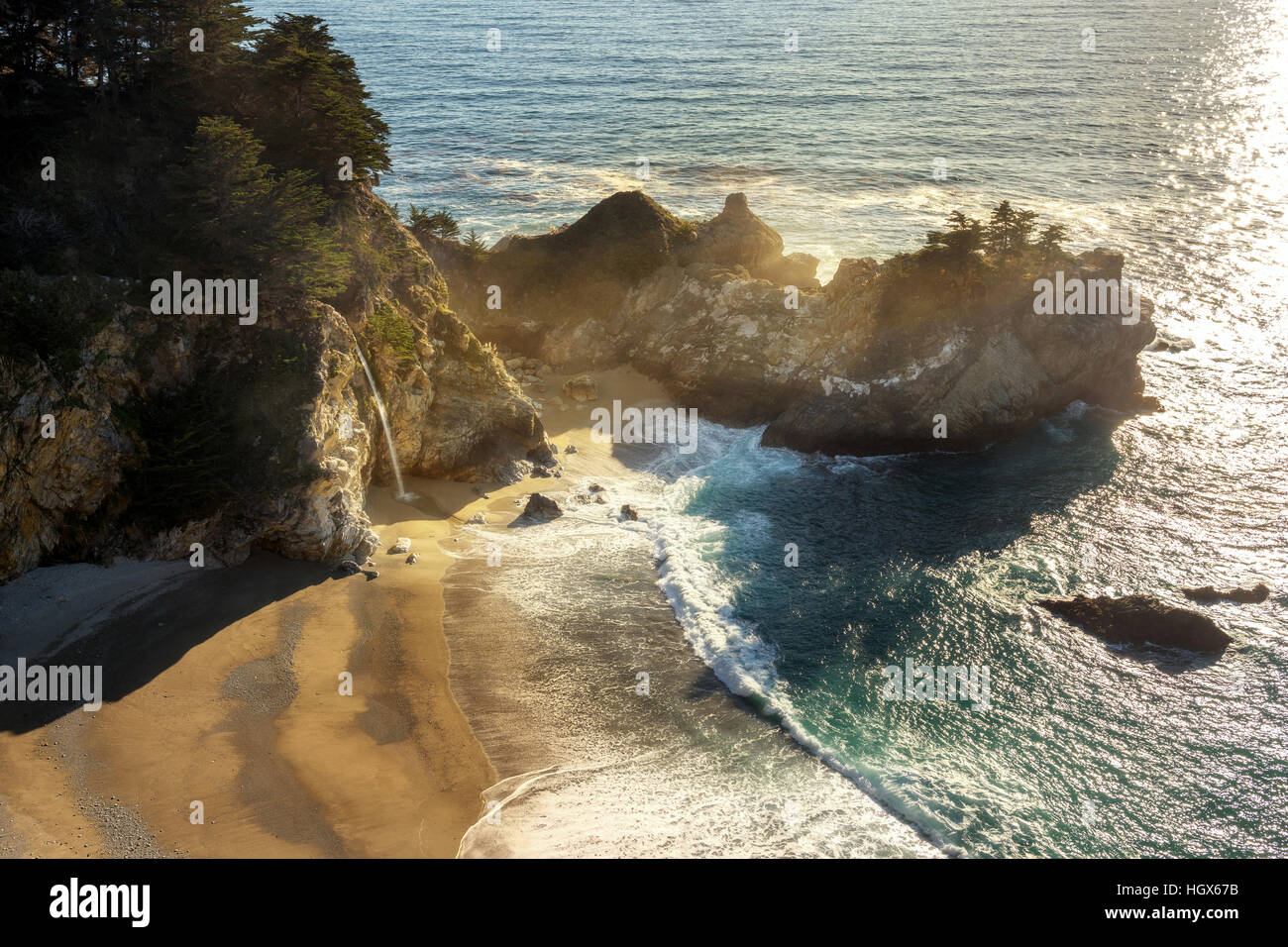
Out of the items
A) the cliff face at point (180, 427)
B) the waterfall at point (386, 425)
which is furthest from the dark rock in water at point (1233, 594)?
the waterfall at point (386, 425)

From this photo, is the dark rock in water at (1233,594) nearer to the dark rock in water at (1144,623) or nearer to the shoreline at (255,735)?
the dark rock in water at (1144,623)

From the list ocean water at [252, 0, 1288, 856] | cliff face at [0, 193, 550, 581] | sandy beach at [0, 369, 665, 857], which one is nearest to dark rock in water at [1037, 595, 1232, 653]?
ocean water at [252, 0, 1288, 856]

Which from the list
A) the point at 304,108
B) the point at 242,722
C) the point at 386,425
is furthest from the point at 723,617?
the point at 304,108

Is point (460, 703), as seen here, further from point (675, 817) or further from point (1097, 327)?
point (1097, 327)

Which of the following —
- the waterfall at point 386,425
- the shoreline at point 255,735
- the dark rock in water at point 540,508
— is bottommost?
the shoreline at point 255,735

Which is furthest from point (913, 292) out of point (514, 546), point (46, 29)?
point (46, 29)
